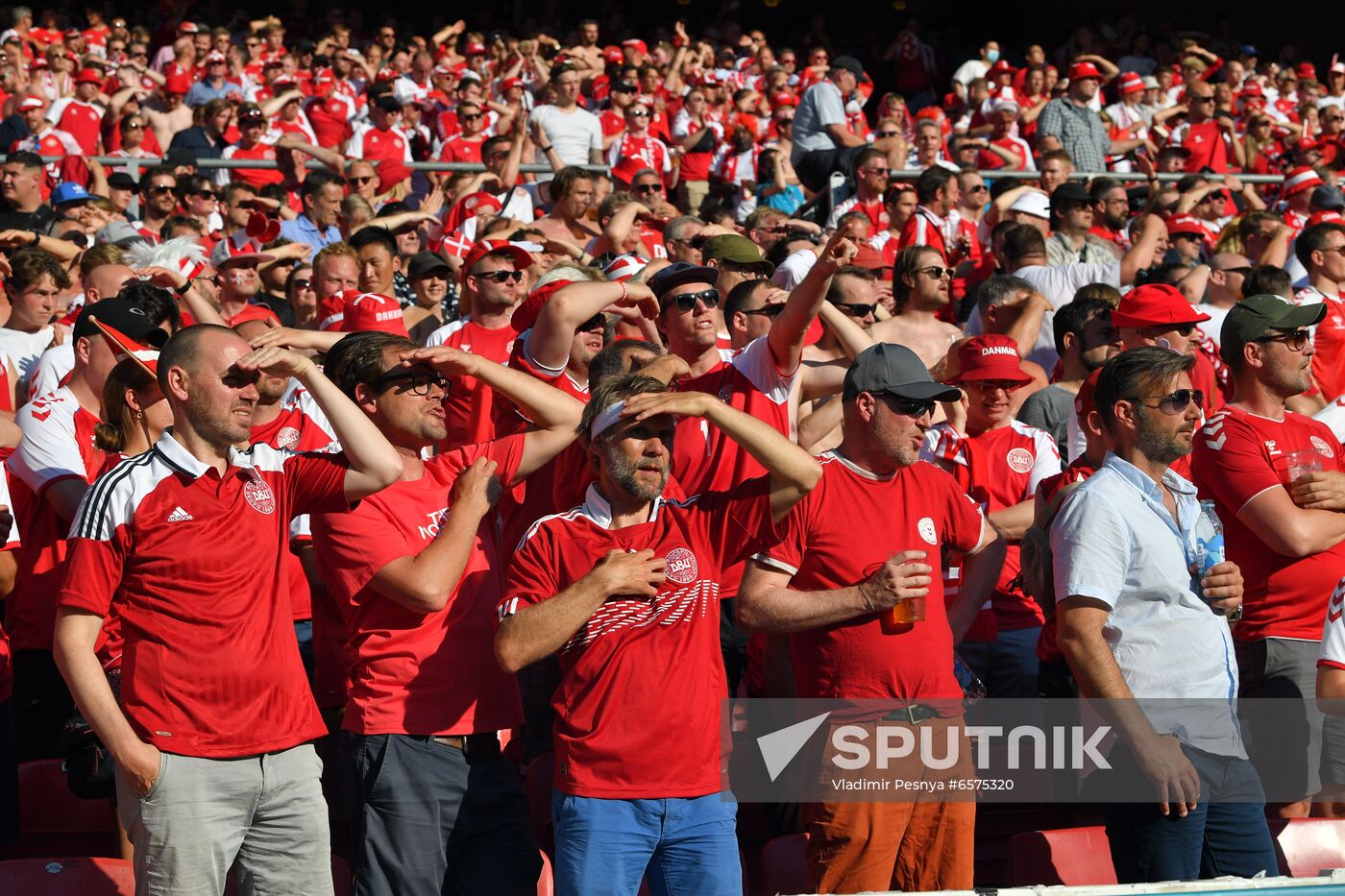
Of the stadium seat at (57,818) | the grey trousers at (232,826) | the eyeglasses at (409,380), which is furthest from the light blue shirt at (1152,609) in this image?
the stadium seat at (57,818)

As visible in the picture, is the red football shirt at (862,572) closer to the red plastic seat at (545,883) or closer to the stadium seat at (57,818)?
the red plastic seat at (545,883)

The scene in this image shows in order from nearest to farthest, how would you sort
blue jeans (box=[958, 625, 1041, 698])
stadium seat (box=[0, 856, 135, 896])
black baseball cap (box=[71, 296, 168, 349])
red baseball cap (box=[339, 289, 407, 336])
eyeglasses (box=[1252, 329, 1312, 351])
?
stadium seat (box=[0, 856, 135, 896]) < black baseball cap (box=[71, 296, 168, 349]) < eyeglasses (box=[1252, 329, 1312, 351]) < blue jeans (box=[958, 625, 1041, 698]) < red baseball cap (box=[339, 289, 407, 336])

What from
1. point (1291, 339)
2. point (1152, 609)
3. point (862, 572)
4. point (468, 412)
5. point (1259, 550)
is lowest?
point (1152, 609)

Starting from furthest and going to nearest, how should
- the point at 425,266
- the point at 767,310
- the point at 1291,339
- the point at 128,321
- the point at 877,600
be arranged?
the point at 425,266
the point at 767,310
the point at 1291,339
the point at 128,321
the point at 877,600

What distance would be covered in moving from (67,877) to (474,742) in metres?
1.17

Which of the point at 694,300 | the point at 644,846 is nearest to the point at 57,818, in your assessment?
the point at 644,846

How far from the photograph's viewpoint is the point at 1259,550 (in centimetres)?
526

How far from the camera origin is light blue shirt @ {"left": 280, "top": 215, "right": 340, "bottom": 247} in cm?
1094

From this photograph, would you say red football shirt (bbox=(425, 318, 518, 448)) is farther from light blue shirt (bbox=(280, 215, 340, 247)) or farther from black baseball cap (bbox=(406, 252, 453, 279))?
light blue shirt (bbox=(280, 215, 340, 247))

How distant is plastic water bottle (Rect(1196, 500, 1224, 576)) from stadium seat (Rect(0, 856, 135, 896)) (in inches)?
122

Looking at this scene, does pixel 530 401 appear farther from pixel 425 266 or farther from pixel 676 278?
pixel 425 266

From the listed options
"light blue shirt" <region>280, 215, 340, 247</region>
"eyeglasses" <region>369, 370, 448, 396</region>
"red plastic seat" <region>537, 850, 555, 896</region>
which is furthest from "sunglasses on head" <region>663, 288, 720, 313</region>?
"light blue shirt" <region>280, 215, 340, 247</region>

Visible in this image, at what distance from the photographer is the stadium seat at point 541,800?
4902 millimetres

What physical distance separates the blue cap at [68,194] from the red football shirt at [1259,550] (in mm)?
7608
